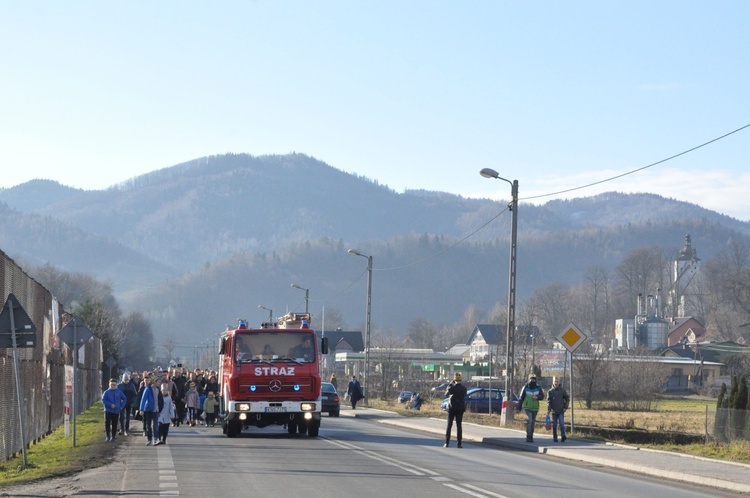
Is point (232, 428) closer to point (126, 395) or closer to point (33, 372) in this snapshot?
point (126, 395)

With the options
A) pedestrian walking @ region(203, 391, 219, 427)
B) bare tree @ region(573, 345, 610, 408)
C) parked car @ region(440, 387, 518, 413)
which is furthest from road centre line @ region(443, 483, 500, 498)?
bare tree @ region(573, 345, 610, 408)

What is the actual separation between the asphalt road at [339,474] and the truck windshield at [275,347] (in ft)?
6.84

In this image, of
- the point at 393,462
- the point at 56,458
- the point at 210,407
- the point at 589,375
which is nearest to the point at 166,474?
the point at 393,462

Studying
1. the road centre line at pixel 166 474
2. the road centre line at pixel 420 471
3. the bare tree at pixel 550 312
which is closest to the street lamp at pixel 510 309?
the road centre line at pixel 420 471

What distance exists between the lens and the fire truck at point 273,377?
89.7ft

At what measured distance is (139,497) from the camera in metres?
14.7

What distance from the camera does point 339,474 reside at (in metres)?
18.3

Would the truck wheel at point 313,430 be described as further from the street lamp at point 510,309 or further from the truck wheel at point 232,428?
the street lamp at point 510,309

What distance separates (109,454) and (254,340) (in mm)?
5802

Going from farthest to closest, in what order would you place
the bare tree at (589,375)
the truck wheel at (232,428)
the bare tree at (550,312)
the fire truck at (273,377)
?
the bare tree at (550,312) → the bare tree at (589,375) → the truck wheel at (232,428) → the fire truck at (273,377)

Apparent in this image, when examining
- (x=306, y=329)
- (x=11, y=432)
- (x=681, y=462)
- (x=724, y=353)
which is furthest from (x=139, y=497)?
(x=724, y=353)

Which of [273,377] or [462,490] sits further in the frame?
[273,377]

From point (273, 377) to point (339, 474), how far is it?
30.6ft

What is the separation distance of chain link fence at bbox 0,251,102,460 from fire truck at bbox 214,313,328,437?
15.1ft
